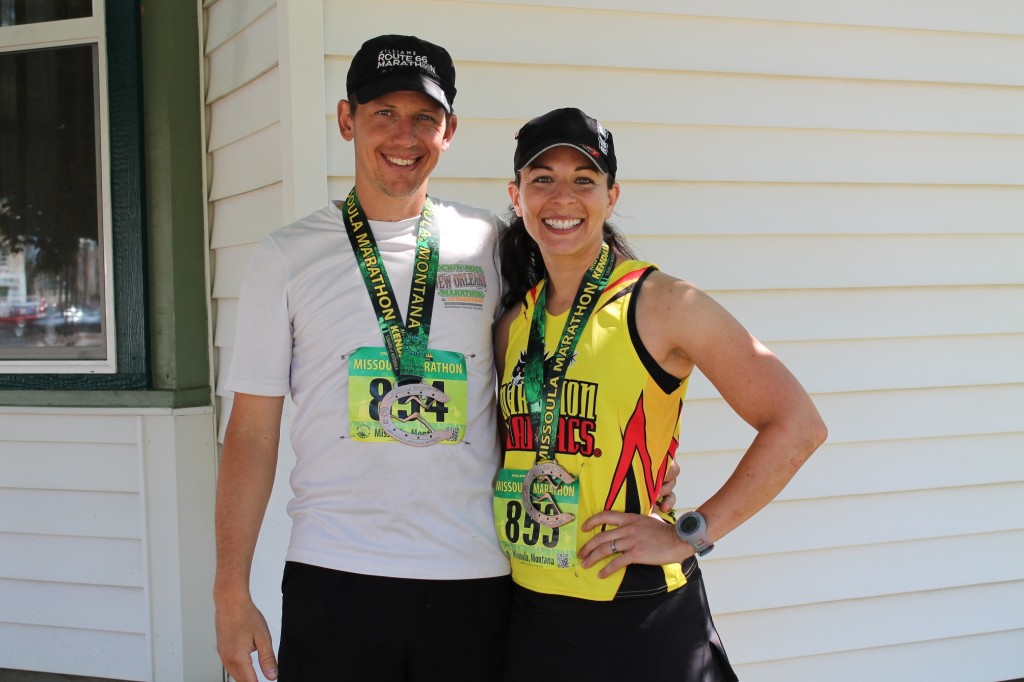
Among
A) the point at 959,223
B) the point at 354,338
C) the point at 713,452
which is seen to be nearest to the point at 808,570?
the point at 713,452

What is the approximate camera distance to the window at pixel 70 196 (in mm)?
3873

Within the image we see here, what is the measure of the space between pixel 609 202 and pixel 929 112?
2049mm

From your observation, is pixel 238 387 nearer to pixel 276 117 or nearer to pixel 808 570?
pixel 276 117

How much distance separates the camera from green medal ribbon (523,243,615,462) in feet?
6.37

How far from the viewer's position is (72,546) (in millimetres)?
4023

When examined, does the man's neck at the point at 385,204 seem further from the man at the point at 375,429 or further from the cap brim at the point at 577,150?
the cap brim at the point at 577,150

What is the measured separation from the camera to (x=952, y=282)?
3607mm

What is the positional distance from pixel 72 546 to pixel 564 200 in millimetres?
3117

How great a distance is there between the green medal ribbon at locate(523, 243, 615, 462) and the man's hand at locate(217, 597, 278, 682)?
726 mm

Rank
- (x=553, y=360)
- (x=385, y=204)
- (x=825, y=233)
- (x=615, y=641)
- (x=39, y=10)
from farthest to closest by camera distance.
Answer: (x=39, y=10)
(x=825, y=233)
(x=385, y=204)
(x=553, y=360)
(x=615, y=641)

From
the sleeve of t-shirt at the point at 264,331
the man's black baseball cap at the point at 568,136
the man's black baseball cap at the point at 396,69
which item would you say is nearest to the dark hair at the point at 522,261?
the man's black baseball cap at the point at 568,136

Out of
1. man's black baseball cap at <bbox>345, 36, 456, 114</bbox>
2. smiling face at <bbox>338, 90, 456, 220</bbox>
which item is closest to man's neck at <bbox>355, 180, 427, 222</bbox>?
smiling face at <bbox>338, 90, 456, 220</bbox>

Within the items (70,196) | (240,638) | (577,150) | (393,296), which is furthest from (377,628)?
(70,196)

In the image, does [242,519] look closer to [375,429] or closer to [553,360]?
[375,429]
